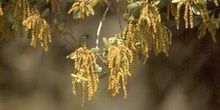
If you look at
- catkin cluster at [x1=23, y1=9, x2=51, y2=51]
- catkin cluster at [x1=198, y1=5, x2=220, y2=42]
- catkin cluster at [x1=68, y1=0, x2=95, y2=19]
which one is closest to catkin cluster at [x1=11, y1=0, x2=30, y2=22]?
catkin cluster at [x1=23, y1=9, x2=51, y2=51]

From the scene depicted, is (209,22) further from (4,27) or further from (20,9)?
(4,27)

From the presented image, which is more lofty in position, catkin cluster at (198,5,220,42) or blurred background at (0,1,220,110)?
catkin cluster at (198,5,220,42)

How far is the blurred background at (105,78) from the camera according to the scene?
218cm

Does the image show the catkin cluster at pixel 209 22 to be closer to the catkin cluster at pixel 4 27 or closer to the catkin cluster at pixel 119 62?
the catkin cluster at pixel 119 62

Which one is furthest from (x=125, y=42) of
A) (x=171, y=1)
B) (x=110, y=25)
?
(x=110, y=25)

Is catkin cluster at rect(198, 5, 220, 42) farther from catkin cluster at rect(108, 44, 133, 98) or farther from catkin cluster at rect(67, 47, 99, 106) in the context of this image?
catkin cluster at rect(67, 47, 99, 106)

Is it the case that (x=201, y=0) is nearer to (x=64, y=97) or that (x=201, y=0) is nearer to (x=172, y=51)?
(x=172, y=51)

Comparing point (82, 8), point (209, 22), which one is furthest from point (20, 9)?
point (209, 22)

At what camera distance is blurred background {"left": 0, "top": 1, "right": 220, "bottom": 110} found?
7.15ft

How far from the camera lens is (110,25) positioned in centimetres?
218

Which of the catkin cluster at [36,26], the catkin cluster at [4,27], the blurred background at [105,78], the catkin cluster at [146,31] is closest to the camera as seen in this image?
the catkin cluster at [146,31]

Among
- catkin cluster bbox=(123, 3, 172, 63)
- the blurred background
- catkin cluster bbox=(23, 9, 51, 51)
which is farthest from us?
the blurred background

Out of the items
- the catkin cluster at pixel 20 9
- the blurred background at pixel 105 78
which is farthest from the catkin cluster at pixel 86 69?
the blurred background at pixel 105 78

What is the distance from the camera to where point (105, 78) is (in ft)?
7.38
